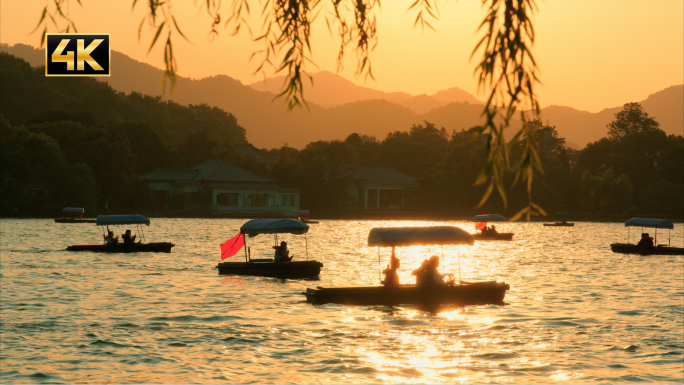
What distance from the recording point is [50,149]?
255 ft

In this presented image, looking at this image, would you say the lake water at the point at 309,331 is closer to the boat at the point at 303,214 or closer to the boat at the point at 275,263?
the boat at the point at 275,263

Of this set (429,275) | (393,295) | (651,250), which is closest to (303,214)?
(651,250)

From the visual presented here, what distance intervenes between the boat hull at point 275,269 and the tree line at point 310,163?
4184 centimetres

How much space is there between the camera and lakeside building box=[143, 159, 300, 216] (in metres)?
92.8

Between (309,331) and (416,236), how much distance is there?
631 cm

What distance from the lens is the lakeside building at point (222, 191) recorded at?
3654 inches

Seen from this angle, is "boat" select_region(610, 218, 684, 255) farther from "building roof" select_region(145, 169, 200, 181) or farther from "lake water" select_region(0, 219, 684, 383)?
"building roof" select_region(145, 169, 200, 181)

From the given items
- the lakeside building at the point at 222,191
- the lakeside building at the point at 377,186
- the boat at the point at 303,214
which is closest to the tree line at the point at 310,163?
the lakeside building at the point at 377,186

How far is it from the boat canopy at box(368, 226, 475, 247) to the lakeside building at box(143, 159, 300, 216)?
67251mm

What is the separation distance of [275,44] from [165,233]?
211ft

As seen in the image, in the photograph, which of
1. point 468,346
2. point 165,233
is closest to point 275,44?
point 468,346

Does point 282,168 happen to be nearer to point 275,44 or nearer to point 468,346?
point 468,346

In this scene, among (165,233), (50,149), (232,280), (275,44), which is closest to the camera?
(275,44)

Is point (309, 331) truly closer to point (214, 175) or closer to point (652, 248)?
point (652, 248)
